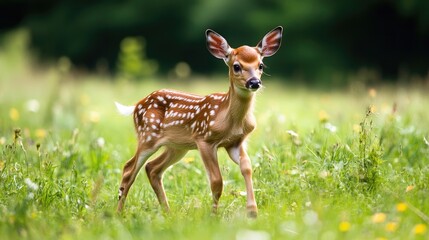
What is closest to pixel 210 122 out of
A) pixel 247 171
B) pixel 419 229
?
pixel 247 171

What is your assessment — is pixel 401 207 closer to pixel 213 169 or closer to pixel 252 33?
pixel 213 169

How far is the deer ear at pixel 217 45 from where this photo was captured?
6.19m

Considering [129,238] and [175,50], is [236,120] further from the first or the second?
[175,50]

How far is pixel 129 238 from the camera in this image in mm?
4734

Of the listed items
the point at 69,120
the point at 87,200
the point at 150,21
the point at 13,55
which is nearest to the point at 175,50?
the point at 150,21

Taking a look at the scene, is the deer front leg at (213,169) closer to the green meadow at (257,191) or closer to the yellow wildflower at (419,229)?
the green meadow at (257,191)

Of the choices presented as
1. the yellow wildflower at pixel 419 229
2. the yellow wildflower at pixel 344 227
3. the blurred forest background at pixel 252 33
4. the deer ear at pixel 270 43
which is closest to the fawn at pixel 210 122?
the deer ear at pixel 270 43

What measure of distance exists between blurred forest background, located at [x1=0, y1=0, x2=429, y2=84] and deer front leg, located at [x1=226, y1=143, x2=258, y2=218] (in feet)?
58.0

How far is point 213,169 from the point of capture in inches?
234

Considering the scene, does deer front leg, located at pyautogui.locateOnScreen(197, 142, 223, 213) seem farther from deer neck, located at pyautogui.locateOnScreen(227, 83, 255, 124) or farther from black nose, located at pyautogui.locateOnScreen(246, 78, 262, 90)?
black nose, located at pyautogui.locateOnScreen(246, 78, 262, 90)

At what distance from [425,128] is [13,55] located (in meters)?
11.6

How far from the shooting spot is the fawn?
5.88m

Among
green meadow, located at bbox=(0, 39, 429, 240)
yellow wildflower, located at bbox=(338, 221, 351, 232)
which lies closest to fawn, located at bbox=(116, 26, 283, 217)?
green meadow, located at bbox=(0, 39, 429, 240)

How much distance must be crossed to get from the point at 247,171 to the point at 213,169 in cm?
29
